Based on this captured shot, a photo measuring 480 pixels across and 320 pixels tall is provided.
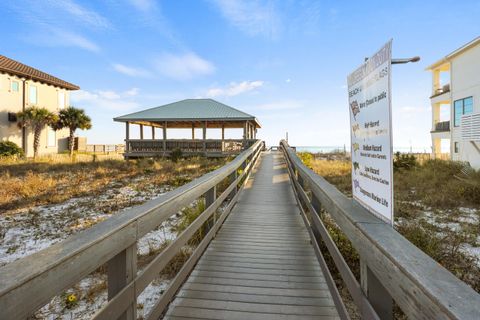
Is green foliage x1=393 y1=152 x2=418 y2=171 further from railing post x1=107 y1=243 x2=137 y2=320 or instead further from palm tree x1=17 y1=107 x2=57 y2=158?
palm tree x1=17 y1=107 x2=57 y2=158

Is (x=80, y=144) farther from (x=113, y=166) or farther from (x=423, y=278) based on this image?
(x=423, y=278)

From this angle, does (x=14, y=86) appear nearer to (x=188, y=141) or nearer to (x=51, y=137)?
(x=51, y=137)

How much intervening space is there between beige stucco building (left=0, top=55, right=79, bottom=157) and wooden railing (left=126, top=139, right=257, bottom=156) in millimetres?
9687

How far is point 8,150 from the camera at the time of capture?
19.0 meters

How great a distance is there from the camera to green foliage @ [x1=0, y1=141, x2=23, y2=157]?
1867cm

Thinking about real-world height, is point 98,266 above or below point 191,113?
below

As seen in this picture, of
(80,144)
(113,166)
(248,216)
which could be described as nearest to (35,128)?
(80,144)

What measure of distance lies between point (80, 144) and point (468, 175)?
32.5 m

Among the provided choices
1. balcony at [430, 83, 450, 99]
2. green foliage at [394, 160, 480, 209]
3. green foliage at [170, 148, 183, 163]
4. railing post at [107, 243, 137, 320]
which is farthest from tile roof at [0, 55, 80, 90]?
balcony at [430, 83, 450, 99]

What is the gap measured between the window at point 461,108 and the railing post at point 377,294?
60.6 feet

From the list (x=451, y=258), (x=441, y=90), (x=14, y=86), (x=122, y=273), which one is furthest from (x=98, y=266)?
(x=441, y=90)

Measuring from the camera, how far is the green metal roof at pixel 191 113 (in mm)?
18984

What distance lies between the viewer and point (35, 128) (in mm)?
22688

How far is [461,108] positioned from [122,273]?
2152 centimetres
